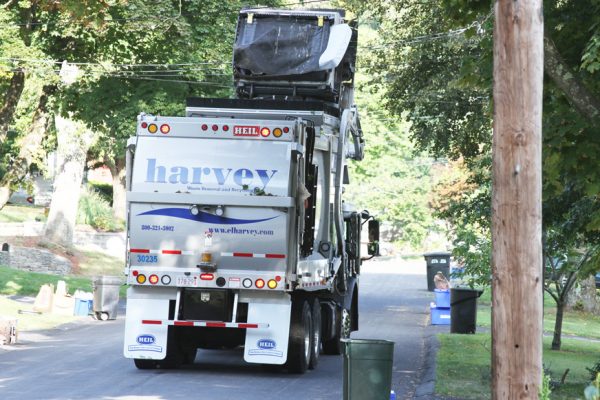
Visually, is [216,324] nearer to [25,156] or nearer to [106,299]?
[106,299]

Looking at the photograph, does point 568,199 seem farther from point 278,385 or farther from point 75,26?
point 75,26

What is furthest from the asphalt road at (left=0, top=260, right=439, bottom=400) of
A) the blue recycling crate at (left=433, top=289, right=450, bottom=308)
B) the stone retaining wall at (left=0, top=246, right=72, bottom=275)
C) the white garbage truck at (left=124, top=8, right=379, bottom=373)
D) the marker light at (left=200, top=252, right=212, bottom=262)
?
the stone retaining wall at (left=0, top=246, right=72, bottom=275)

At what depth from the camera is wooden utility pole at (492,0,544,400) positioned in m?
8.00

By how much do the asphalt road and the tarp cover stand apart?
15.8 ft

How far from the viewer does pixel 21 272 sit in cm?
3656

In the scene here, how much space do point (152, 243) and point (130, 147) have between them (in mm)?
1410

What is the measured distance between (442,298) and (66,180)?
71.8 feet

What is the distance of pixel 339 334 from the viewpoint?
20.2 meters

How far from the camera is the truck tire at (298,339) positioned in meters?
16.9

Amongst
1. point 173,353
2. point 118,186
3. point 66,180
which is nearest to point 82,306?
point 173,353

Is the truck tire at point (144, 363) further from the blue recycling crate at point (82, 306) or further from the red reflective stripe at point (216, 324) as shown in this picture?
the blue recycling crate at point (82, 306)

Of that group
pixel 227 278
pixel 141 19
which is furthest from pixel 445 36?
pixel 227 278

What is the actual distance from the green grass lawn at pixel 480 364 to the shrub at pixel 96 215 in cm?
3020

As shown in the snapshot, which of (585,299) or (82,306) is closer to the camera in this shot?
(82,306)
